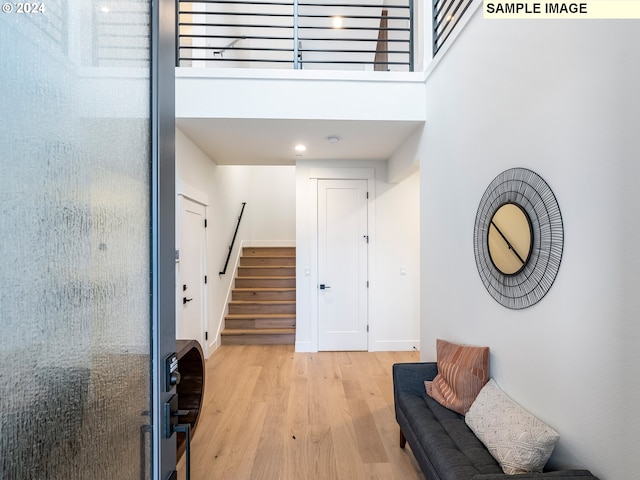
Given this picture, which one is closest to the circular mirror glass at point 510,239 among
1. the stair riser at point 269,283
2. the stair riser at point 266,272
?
the stair riser at point 269,283

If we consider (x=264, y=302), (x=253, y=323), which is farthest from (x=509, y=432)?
(x=264, y=302)

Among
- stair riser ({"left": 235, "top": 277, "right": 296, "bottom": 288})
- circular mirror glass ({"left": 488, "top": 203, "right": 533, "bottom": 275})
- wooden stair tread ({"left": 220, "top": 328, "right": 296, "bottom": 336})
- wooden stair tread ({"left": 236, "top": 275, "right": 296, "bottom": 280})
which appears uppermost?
circular mirror glass ({"left": 488, "top": 203, "right": 533, "bottom": 275})

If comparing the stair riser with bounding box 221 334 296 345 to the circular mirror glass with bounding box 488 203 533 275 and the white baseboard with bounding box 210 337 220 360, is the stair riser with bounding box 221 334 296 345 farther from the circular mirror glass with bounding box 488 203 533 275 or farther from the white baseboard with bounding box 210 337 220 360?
the circular mirror glass with bounding box 488 203 533 275

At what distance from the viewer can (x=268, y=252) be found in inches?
265

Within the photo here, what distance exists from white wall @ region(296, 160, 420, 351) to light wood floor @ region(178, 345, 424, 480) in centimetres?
34

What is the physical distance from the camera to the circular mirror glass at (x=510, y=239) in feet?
5.34

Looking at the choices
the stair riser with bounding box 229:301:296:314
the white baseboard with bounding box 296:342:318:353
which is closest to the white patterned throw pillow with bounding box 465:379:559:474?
the white baseboard with bounding box 296:342:318:353

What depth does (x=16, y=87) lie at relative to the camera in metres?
0.54

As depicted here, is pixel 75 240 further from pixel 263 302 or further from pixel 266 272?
pixel 266 272

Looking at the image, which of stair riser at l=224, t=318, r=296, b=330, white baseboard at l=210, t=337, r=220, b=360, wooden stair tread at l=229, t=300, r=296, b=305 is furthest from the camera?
wooden stair tread at l=229, t=300, r=296, b=305

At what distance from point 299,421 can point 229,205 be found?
394cm

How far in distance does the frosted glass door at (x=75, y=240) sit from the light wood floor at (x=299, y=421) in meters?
1.66

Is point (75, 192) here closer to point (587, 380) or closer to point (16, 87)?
point (16, 87)

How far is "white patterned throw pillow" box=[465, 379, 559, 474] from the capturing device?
1.36 meters
